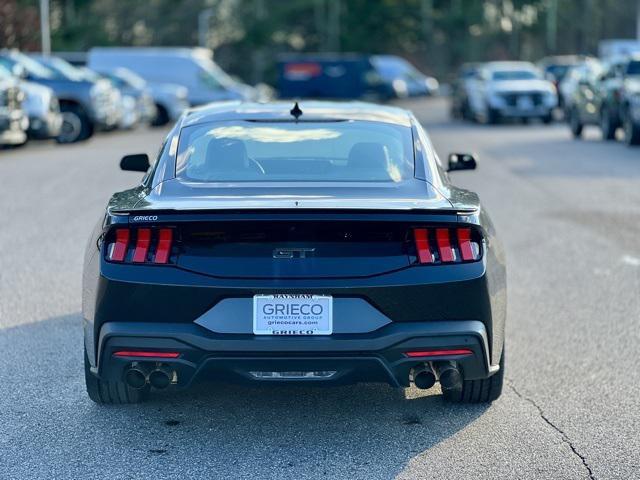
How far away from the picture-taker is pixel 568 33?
101562 millimetres

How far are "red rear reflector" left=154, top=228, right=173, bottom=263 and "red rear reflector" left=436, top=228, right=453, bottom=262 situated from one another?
111cm

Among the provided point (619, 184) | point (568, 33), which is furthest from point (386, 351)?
Answer: point (568, 33)

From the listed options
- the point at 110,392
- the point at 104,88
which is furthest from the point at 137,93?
the point at 110,392

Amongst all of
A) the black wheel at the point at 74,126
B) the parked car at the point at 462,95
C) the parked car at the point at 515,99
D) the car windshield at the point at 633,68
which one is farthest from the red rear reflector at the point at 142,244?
the parked car at the point at 462,95

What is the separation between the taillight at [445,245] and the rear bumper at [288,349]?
0.27 meters

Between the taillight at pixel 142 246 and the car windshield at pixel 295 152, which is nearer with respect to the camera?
the taillight at pixel 142 246

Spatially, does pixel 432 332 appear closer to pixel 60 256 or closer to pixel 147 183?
pixel 147 183

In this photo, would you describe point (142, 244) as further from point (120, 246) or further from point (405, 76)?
point (405, 76)

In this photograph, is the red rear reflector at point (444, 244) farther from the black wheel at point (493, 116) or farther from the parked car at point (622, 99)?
the black wheel at point (493, 116)

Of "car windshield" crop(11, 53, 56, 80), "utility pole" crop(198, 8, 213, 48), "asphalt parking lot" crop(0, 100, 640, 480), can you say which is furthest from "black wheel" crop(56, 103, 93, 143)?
"utility pole" crop(198, 8, 213, 48)

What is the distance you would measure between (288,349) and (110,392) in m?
1.18

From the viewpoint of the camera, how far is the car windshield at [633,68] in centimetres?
2686

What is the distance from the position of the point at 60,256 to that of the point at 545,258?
13.3ft

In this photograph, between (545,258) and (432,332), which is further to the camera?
(545,258)
